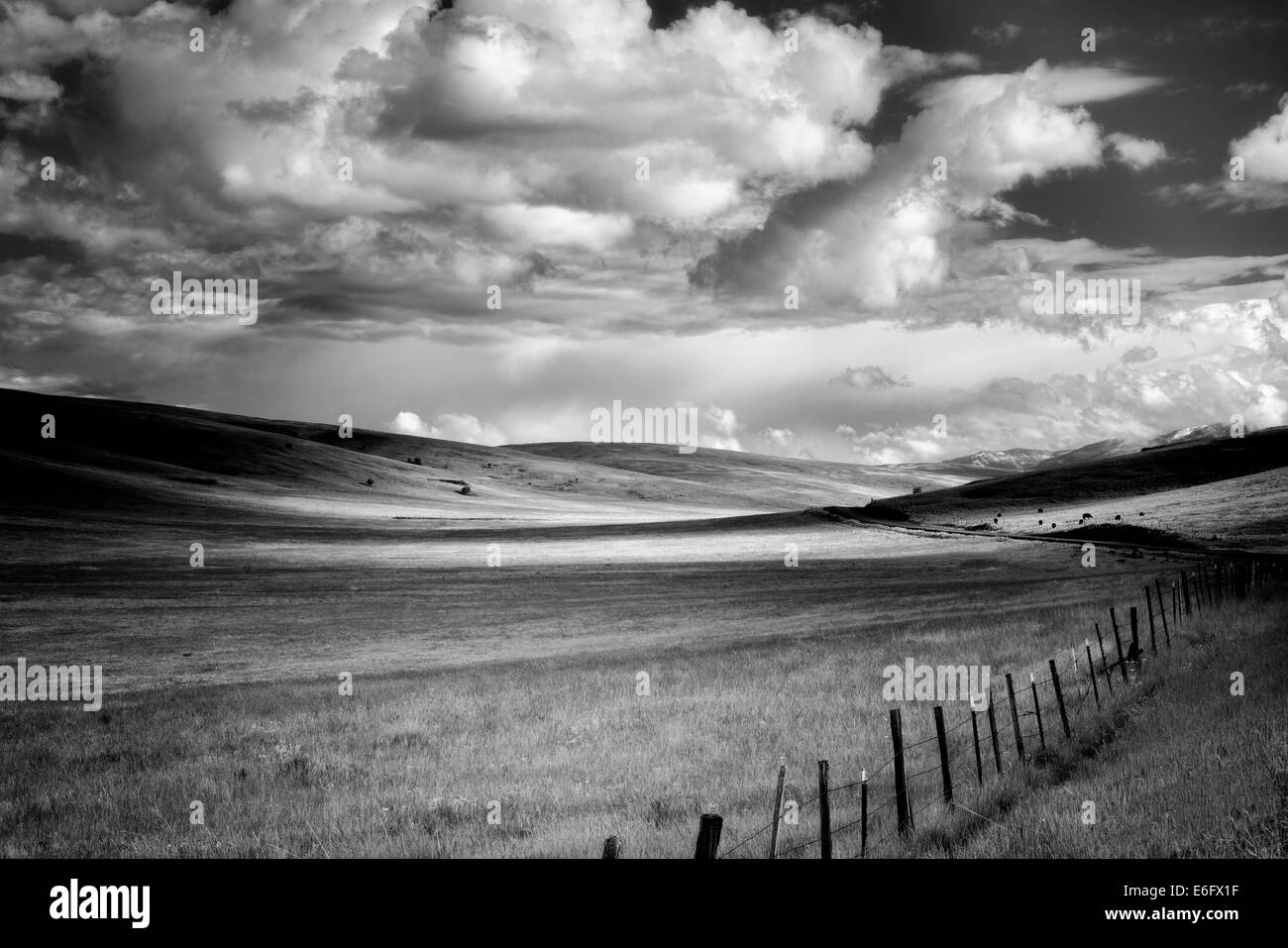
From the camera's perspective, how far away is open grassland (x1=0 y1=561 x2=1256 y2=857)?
46.0ft

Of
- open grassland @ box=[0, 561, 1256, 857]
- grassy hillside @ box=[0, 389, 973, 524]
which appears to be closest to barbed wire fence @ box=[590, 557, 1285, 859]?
open grassland @ box=[0, 561, 1256, 857]

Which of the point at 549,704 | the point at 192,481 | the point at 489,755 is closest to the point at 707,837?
the point at 489,755

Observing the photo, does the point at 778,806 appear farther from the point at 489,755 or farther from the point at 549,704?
the point at 549,704

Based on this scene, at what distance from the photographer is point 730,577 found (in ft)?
227

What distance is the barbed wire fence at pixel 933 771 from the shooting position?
11.0m

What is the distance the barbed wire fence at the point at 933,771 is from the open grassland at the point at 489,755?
6.2 inches

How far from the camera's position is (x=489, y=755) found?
1995 centimetres

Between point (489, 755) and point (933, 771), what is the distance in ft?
30.8

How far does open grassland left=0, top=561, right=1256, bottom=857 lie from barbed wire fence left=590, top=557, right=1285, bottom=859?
0.52 ft

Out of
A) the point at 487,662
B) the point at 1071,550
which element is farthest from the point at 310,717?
the point at 1071,550

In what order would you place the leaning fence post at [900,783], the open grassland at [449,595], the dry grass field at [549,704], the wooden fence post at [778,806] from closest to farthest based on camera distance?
the wooden fence post at [778,806] → the leaning fence post at [900,783] → the dry grass field at [549,704] → the open grassland at [449,595]

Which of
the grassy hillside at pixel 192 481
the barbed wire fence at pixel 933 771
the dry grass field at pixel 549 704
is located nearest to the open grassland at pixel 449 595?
the dry grass field at pixel 549 704

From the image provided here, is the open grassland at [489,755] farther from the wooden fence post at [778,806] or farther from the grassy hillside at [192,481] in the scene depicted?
the grassy hillside at [192,481]
